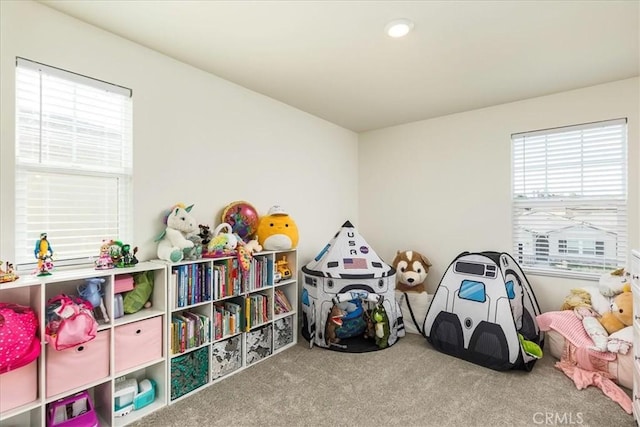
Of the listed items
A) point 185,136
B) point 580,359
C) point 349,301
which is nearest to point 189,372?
point 349,301

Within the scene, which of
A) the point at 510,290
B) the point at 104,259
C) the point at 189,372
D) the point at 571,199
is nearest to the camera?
the point at 104,259

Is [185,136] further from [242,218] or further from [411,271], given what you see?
[411,271]

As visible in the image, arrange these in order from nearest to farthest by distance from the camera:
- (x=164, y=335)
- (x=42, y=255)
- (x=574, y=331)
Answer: (x=42, y=255) < (x=164, y=335) < (x=574, y=331)

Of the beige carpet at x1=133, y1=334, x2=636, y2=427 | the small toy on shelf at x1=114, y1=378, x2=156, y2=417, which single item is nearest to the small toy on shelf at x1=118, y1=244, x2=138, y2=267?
the small toy on shelf at x1=114, y1=378, x2=156, y2=417

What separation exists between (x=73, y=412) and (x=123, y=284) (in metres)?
0.73

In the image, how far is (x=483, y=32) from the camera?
6.75ft

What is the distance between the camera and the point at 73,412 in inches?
71.7

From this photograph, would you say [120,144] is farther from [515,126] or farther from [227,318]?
[515,126]

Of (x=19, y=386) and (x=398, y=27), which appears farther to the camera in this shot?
(x=398, y=27)

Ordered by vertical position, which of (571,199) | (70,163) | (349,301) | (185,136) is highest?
(185,136)

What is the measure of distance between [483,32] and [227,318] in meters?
2.64

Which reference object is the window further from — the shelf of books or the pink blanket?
the pink blanket

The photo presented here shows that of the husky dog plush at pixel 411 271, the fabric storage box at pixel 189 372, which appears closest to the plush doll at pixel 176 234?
the fabric storage box at pixel 189 372

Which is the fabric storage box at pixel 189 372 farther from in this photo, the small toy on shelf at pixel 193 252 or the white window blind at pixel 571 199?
the white window blind at pixel 571 199
